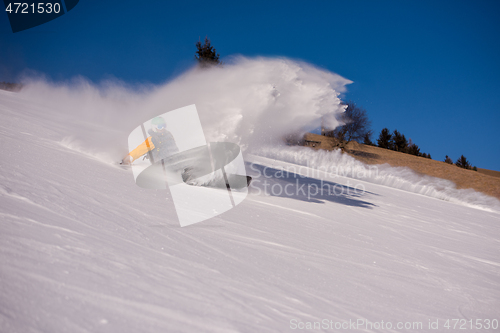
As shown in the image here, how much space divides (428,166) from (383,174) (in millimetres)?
5368

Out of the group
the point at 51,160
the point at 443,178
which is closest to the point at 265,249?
the point at 51,160

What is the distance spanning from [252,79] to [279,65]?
1036 mm

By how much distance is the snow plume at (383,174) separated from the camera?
564 inches

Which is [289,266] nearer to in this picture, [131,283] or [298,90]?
[131,283]

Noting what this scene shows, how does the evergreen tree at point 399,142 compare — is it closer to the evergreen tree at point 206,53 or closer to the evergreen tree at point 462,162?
the evergreen tree at point 462,162

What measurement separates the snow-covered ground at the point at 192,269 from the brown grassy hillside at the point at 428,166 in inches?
625

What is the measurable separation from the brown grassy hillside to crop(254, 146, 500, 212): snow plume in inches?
40.7

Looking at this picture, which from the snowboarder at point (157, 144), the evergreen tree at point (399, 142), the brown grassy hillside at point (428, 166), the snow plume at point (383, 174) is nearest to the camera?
the snowboarder at point (157, 144)

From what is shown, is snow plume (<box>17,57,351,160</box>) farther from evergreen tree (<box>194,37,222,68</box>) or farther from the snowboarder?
evergreen tree (<box>194,37,222,68</box>)

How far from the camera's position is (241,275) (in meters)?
2.01

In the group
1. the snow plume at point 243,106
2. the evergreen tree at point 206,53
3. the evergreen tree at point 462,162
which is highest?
the evergreen tree at point 206,53

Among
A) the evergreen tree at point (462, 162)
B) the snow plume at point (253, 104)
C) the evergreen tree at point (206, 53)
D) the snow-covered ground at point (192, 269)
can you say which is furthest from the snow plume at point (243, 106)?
the evergreen tree at point (462, 162)

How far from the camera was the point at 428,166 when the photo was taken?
20625 millimetres

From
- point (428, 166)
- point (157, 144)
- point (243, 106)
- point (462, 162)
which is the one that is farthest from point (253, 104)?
point (462, 162)
